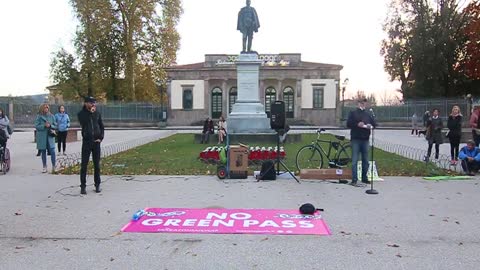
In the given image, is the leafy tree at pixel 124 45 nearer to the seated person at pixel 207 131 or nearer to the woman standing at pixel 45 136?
the seated person at pixel 207 131

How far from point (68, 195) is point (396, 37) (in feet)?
163

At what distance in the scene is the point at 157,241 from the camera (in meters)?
5.74

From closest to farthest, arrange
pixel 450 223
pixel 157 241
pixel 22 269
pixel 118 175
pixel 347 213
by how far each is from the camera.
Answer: pixel 22 269 → pixel 157 241 → pixel 450 223 → pixel 347 213 → pixel 118 175

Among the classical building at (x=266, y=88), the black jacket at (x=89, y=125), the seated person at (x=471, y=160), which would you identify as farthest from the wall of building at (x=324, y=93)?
the black jacket at (x=89, y=125)

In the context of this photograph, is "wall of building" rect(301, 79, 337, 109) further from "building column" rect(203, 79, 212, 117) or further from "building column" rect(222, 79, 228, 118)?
"building column" rect(203, 79, 212, 117)

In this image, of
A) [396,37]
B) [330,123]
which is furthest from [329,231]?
[396,37]

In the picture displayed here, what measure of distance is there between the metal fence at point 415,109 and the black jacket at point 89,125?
38667 mm

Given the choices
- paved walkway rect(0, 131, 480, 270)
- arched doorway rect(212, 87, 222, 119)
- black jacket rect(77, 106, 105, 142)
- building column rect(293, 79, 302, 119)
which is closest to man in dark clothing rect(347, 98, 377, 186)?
paved walkway rect(0, 131, 480, 270)

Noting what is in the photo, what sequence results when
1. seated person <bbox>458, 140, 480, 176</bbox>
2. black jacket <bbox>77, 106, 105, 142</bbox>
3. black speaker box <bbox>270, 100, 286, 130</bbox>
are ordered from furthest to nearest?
seated person <bbox>458, 140, 480, 176</bbox>, black speaker box <bbox>270, 100, 286, 130</bbox>, black jacket <bbox>77, 106, 105, 142</bbox>

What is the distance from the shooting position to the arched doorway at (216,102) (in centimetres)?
5250

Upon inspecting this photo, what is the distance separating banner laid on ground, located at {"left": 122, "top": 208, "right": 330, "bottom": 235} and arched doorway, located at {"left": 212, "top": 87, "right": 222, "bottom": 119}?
45239mm

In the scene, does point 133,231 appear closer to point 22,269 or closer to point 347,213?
point 22,269

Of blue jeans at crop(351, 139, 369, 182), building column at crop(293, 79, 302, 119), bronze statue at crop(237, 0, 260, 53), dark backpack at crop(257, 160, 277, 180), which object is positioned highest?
bronze statue at crop(237, 0, 260, 53)

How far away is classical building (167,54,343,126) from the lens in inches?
2014
